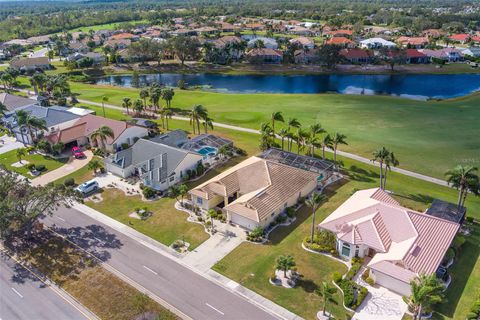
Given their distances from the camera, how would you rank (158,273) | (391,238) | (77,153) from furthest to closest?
(77,153) → (391,238) → (158,273)

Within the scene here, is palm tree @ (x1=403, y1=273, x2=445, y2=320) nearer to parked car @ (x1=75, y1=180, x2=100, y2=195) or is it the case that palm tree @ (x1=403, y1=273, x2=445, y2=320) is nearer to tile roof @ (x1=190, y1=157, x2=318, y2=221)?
tile roof @ (x1=190, y1=157, x2=318, y2=221)

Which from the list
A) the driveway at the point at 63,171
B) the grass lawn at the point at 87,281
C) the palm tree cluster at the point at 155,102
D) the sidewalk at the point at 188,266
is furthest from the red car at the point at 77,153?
the grass lawn at the point at 87,281

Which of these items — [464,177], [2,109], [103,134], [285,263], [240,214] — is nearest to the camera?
[285,263]

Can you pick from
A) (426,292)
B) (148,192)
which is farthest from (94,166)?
(426,292)

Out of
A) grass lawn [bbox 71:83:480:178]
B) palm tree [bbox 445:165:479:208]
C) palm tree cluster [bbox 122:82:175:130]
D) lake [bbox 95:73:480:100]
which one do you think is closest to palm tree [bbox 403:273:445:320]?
palm tree [bbox 445:165:479:208]

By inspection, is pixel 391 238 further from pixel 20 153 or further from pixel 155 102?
pixel 155 102

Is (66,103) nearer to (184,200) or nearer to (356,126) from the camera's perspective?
(184,200)

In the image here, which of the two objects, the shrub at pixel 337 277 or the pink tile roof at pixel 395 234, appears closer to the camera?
the pink tile roof at pixel 395 234

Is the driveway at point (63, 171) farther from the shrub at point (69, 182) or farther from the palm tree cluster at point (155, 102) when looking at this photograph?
the palm tree cluster at point (155, 102)
